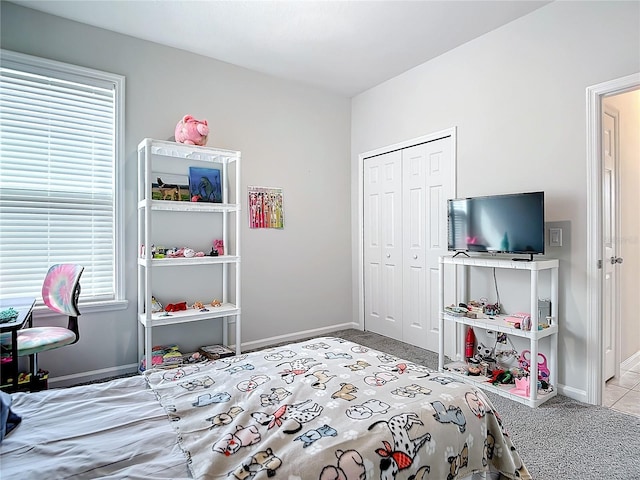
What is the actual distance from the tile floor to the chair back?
3.76 m

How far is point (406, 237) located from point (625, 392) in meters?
2.16

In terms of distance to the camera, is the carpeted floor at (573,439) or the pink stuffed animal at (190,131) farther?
the pink stuffed animal at (190,131)

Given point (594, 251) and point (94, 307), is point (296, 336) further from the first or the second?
point (594, 251)

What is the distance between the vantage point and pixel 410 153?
152 inches

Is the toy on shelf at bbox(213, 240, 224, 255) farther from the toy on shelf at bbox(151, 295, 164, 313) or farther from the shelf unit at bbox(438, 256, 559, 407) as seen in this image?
the shelf unit at bbox(438, 256, 559, 407)

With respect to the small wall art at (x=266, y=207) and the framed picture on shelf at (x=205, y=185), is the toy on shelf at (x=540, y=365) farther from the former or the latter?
the framed picture on shelf at (x=205, y=185)

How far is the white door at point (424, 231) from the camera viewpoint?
3.55 m

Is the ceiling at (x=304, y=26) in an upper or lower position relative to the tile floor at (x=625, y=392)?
upper

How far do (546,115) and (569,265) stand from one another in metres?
1.13

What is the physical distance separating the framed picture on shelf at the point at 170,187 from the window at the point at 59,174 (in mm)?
297

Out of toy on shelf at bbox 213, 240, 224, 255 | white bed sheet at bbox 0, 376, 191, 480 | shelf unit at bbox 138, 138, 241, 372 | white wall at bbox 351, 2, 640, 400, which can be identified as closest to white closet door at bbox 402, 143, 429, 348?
white wall at bbox 351, 2, 640, 400

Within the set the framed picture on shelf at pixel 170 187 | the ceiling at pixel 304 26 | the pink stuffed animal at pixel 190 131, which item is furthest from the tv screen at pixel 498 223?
the framed picture on shelf at pixel 170 187

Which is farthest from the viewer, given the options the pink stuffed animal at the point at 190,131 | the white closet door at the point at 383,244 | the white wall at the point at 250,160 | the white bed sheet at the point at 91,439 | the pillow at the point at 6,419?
the white closet door at the point at 383,244

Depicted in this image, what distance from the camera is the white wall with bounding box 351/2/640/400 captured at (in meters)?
2.51
